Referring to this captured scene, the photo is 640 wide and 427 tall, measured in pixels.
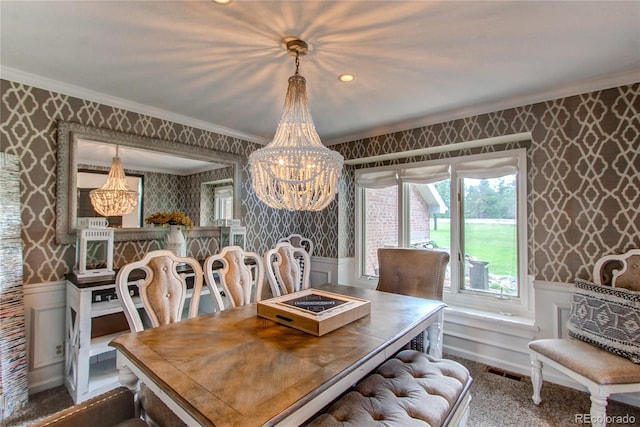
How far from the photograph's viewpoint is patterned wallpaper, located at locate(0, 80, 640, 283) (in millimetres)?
2311

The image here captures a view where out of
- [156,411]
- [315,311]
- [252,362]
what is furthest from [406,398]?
[156,411]

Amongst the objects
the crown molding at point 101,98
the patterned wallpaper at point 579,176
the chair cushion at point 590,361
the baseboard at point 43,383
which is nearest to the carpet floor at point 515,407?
the baseboard at point 43,383

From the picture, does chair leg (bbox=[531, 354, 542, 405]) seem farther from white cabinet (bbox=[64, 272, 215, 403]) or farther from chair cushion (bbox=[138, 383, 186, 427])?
white cabinet (bbox=[64, 272, 215, 403])

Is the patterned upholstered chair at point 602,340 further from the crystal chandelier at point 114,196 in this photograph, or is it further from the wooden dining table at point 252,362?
the crystal chandelier at point 114,196

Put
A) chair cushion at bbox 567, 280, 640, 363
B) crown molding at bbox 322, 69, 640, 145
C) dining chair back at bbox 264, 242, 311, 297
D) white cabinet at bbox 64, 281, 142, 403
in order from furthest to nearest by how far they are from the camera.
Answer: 1. dining chair back at bbox 264, 242, 311, 297
2. crown molding at bbox 322, 69, 640, 145
3. white cabinet at bbox 64, 281, 142, 403
4. chair cushion at bbox 567, 280, 640, 363

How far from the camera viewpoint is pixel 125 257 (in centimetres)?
291

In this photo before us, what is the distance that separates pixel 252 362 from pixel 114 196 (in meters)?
2.44

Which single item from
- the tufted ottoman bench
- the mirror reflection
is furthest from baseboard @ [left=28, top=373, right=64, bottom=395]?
the tufted ottoman bench

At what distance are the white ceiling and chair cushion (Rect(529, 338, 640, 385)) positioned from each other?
6.59ft

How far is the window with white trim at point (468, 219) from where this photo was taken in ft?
9.89

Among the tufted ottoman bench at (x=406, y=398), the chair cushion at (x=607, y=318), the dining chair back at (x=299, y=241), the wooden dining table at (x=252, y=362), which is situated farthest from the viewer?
the dining chair back at (x=299, y=241)

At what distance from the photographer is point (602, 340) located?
2051 millimetres

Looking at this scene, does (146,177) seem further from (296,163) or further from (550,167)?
(550,167)

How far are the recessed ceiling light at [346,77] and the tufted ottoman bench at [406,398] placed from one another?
2035 millimetres
